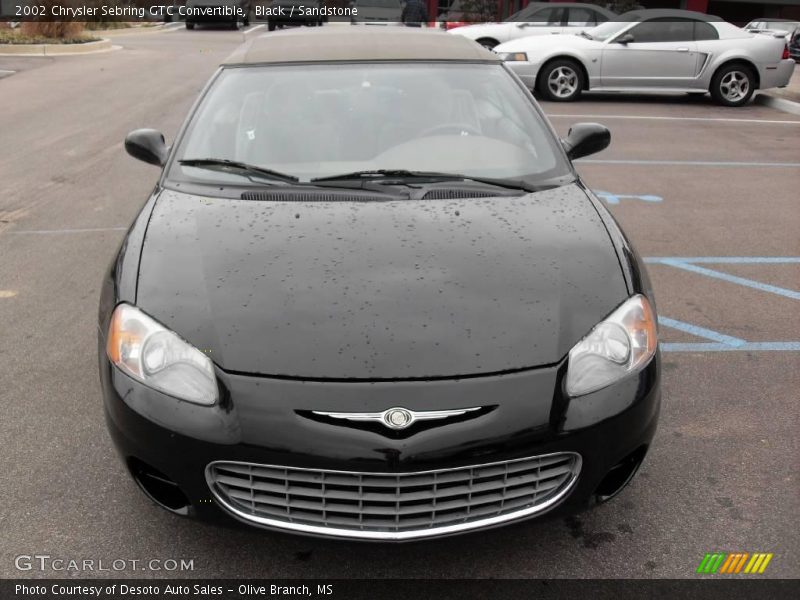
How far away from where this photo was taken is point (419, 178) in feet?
11.1

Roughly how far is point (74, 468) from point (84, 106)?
35.7ft

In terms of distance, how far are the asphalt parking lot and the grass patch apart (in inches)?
509

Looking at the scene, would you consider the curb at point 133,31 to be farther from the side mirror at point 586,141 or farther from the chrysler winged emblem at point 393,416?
the chrysler winged emblem at point 393,416

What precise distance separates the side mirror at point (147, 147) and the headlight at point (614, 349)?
230 centimetres

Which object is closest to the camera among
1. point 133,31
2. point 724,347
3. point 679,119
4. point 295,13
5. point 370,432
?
point 370,432

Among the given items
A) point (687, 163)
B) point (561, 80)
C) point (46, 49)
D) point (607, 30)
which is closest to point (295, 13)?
point (46, 49)

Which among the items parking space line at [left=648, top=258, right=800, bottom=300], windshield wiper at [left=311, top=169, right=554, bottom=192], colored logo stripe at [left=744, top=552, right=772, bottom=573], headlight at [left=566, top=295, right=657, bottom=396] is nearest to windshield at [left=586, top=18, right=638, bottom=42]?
parking space line at [left=648, top=258, right=800, bottom=300]

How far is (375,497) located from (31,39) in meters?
22.1

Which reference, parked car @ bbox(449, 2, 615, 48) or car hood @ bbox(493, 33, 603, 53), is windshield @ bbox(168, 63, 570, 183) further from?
parked car @ bbox(449, 2, 615, 48)

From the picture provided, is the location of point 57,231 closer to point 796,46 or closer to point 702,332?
point 702,332

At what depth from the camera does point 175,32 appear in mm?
32625

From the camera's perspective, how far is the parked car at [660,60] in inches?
533

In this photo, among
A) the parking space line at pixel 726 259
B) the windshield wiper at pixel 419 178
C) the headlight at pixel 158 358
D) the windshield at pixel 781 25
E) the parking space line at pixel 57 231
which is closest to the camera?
the headlight at pixel 158 358

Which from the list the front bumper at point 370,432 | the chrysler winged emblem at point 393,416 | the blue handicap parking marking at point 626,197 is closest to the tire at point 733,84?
the blue handicap parking marking at point 626,197
